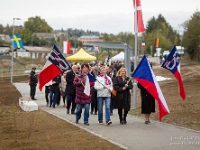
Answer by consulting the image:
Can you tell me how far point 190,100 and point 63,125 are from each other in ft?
25.1

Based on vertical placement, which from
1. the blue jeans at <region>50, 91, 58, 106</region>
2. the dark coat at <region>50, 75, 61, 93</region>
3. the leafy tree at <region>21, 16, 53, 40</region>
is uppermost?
the leafy tree at <region>21, 16, 53, 40</region>

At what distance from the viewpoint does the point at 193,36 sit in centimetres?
6322

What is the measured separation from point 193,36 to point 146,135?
5299cm

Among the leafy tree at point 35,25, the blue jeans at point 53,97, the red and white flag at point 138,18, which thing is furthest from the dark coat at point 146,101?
the leafy tree at point 35,25

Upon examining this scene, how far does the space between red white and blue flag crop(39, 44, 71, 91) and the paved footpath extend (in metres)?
1.60

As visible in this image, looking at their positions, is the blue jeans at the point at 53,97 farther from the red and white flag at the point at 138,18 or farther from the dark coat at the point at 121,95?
the dark coat at the point at 121,95

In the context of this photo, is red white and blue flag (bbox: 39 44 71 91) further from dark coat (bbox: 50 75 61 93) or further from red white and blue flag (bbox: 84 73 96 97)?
dark coat (bbox: 50 75 61 93)

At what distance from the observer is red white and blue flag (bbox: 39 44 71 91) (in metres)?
14.8

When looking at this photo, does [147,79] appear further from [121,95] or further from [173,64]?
[173,64]

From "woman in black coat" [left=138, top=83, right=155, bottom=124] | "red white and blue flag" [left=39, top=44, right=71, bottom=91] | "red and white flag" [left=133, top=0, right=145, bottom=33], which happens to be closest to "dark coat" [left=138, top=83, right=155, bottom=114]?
"woman in black coat" [left=138, top=83, right=155, bottom=124]

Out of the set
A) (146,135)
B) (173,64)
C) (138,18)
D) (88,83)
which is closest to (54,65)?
(88,83)

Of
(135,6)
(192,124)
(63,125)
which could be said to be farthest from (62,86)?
(192,124)

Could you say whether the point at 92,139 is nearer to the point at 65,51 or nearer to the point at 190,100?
the point at 190,100

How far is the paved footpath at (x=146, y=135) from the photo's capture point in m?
10.2
